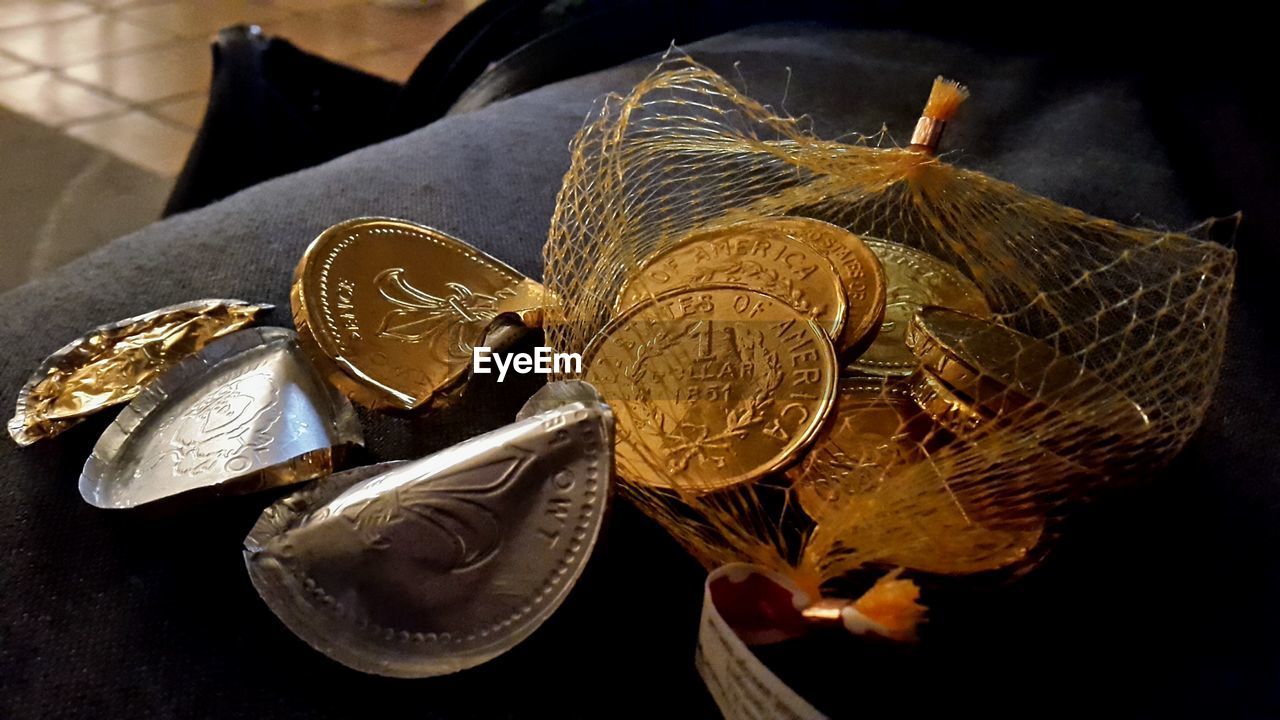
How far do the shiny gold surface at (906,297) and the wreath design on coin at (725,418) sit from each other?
0.13 metres

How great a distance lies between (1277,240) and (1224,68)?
0.43 meters

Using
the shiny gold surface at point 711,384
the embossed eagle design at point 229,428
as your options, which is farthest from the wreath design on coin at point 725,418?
the embossed eagle design at point 229,428

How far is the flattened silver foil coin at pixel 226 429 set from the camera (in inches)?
20.9

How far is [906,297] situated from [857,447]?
17 centimetres

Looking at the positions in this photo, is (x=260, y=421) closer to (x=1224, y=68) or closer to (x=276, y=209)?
(x=276, y=209)

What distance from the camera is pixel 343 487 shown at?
0.52 metres

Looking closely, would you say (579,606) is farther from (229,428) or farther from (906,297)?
(906,297)

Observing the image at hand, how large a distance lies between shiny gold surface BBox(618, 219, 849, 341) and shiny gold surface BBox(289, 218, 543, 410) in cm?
10

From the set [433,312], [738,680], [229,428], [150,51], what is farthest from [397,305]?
[150,51]

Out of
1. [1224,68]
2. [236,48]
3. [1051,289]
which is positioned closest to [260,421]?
[1051,289]

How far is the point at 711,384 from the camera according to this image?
0.55 metres

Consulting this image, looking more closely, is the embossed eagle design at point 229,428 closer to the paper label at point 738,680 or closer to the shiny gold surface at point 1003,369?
the paper label at point 738,680

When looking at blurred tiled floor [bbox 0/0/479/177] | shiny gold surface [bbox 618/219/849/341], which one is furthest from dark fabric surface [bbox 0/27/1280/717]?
blurred tiled floor [bbox 0/0/479/177]

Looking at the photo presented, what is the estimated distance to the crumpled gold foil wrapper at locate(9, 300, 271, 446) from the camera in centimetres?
59
